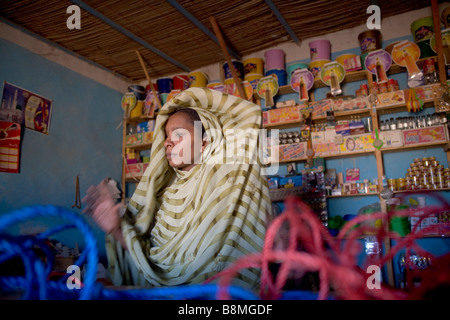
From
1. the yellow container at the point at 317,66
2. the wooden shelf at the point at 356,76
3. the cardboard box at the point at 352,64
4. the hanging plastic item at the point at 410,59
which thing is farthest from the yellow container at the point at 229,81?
the hanging plastic item at the point at 410,59

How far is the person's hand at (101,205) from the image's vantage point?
3.12ft

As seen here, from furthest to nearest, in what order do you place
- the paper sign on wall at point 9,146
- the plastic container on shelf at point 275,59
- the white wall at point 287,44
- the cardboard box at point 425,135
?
the plastic container on shelf at point 275,59, the white wall at point 287,44, the paper sign on wall at point 9,146, the cardboard box at point 425,135

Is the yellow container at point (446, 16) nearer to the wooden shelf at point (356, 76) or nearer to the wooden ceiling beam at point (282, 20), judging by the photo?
the wooden shelf at point (356, 76)

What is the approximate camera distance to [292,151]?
3354 millimetres

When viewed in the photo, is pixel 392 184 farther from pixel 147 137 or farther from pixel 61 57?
pixel 61 57

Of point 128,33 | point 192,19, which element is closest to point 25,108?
point 128,33

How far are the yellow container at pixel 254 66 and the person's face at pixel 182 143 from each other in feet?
8.98

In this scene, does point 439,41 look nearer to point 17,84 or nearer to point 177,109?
point 177,109

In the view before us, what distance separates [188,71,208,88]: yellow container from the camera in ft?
13.7

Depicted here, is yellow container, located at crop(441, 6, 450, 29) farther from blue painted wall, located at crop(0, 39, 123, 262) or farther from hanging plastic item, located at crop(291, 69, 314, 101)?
blue painted wall, located at crop(0, 39, 123, 262)

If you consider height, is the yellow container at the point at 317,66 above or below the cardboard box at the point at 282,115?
above
